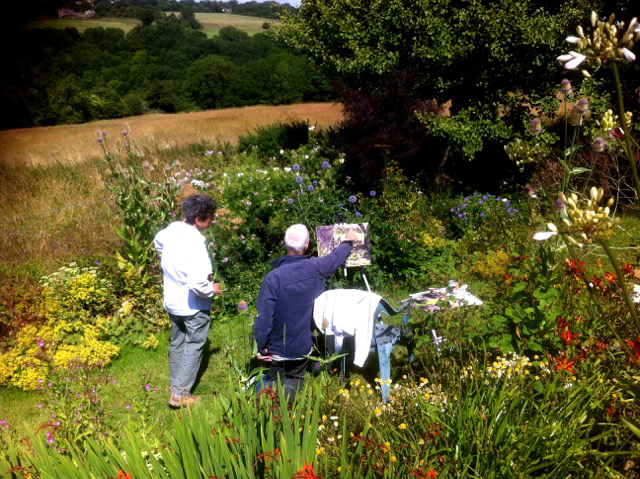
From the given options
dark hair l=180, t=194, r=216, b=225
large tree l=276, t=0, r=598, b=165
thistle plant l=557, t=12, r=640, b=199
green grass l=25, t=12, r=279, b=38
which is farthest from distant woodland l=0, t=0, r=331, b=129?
thistle plant l=557, t=12, r=640, b=199

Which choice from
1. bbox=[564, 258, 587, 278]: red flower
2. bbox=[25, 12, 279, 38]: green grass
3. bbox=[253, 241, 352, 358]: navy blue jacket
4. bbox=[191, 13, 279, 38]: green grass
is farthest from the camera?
bbox=[191, 13, 279, 38]: green grass

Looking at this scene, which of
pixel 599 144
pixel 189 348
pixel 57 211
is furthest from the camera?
pixel 57 211

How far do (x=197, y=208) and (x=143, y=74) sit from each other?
3652 cm

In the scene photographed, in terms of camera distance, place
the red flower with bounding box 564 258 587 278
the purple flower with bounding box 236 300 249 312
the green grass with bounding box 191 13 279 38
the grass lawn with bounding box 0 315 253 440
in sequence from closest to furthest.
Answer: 1. the red flower with bounding box 564 258 587 278
2. the purple flower with bounding box 236 300 249 312
3. the grass lawn with bounding box 0 315 253 440
4. the green grass with bounding box 191 13 279 38

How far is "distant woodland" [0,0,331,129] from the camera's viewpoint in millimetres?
30859

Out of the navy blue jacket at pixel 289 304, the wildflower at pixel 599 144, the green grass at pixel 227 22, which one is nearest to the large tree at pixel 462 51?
the navy blue jacket at pixel 289 304

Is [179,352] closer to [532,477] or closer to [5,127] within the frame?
[532,477]

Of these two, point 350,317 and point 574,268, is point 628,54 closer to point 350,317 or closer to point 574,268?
point 574,268

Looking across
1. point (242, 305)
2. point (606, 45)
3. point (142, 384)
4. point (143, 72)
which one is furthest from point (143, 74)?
point (606, 45)

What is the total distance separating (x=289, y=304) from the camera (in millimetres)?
3703

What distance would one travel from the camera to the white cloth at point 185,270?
13.1 feet

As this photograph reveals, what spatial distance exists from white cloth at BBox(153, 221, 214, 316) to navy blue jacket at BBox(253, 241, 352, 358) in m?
0.64

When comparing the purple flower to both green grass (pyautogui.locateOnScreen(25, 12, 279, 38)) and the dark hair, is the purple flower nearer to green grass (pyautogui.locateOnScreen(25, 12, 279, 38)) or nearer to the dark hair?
the dark hair

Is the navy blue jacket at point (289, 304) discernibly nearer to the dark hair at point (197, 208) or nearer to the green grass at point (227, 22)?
the dark hair at point (197, 208)
